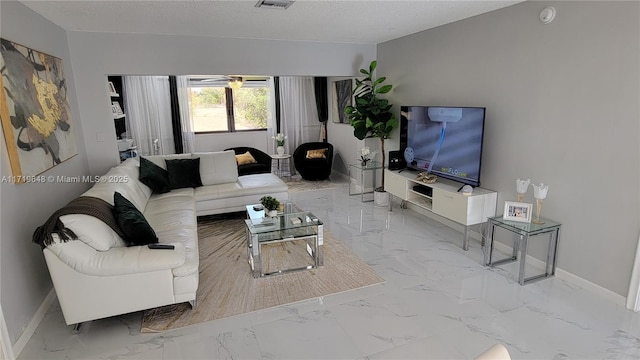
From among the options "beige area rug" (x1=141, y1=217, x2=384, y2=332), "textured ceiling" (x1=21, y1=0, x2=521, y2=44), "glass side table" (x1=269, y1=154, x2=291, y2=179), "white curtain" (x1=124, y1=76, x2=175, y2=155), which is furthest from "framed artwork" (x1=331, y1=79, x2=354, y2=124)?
"beige area rug" (x1=141, y1=217, x2=384, y2=332)

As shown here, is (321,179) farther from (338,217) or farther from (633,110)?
(633,110)

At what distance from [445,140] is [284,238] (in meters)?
2.18

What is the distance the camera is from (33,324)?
2.54 metres

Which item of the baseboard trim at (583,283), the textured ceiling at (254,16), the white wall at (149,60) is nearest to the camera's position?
the baseboard trim at (583,283)

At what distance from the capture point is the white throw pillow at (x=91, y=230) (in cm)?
234

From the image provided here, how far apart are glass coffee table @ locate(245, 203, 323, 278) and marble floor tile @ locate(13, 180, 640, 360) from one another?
585mm

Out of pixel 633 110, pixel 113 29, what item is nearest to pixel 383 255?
pixel 633 110

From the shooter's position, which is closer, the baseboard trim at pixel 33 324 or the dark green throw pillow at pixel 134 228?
the baseboard trim at pixel 33 324

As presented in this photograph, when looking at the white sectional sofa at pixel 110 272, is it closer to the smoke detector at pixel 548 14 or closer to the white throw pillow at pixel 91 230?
the white throw pillow at pixel 91 230

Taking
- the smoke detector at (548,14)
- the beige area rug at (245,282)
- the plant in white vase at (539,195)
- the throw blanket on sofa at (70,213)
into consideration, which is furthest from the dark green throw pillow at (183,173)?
the smoke detector at (548,14)

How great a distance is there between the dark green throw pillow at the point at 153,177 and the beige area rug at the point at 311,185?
2364 mm

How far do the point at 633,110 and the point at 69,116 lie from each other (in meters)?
5.03

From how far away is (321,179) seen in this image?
23.5 ft

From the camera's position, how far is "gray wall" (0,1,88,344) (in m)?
2.32
